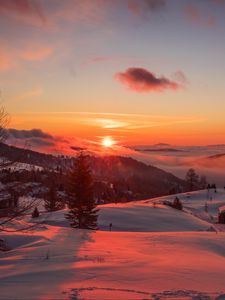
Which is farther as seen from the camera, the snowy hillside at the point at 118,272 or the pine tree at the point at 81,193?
the pine tree at the point at 81,193

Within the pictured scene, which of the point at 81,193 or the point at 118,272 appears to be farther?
the point at 81,193

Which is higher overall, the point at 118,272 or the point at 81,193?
Answer: the point at 81,193

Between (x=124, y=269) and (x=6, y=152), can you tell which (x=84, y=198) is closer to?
(x=6, y=152)

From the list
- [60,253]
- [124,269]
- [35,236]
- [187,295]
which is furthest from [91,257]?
[35,236]

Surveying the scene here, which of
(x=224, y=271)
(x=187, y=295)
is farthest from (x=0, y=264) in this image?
(x=224, y=271)

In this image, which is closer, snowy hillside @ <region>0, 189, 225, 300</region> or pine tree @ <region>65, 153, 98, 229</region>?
snowy hillside @ <region>0, 189, 225, 300</region>

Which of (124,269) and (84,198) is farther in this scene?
(84,198)

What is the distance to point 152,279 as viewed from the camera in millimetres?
8555

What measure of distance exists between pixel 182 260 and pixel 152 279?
374 cm

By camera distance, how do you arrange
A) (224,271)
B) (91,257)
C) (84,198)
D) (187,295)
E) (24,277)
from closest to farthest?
(187,295)
(24,277)
(224,271)
(91,257)
(84,198)

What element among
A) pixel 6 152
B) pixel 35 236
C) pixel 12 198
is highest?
pixel 6 152

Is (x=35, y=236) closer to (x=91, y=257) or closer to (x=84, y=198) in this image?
(x=91, y=257)

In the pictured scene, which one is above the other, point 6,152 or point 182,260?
point 6,152

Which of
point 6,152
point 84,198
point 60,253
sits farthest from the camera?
point 84,198
